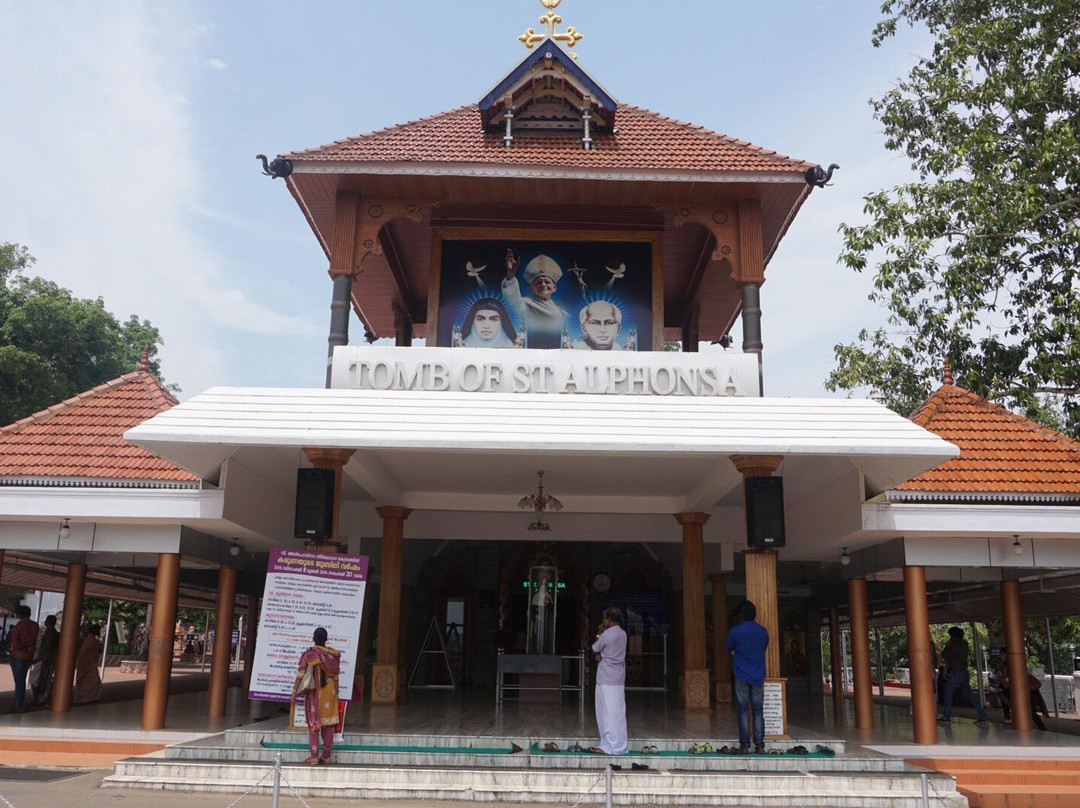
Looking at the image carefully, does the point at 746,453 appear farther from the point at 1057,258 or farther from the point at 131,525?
the point at 1057,258

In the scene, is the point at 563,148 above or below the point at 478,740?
above

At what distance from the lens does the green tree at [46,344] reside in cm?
2717

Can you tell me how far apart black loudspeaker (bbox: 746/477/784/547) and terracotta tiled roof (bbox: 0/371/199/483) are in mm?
5901

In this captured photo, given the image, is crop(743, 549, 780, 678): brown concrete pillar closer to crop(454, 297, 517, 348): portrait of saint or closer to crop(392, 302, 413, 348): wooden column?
crop(454, 297, 517, 348): portrait of saint

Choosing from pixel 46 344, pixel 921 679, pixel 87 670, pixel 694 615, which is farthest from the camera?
pixel 46 344

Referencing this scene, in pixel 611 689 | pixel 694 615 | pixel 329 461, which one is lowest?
pixel 611 689

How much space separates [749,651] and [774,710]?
845mm

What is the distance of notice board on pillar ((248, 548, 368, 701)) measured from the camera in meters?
8.55

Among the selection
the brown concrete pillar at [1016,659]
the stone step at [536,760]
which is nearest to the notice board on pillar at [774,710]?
the stone step at [536,760]

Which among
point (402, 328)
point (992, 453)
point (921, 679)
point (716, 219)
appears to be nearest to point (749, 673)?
point (921, 679)

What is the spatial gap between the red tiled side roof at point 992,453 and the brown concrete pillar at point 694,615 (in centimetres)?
320

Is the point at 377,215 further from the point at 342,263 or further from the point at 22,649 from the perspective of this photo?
the point at 22,649

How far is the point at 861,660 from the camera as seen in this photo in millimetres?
11586

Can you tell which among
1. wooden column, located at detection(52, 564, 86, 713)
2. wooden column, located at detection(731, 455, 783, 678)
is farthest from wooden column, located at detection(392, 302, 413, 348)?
wooden column, located at detection(731, 455, 783, 678)
